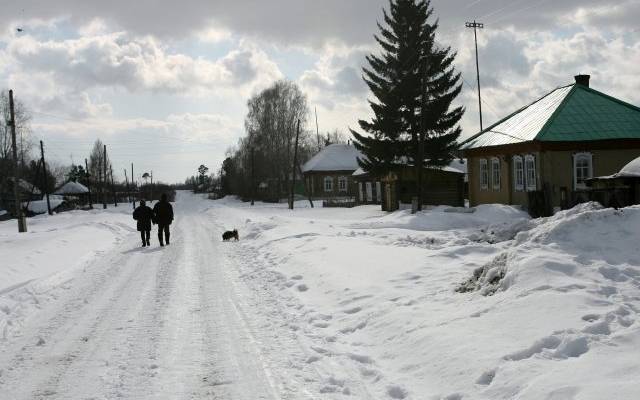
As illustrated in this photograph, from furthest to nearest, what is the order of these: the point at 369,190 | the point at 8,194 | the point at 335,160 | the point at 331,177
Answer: the point at 8,194 < the point at 335,160 < the point at 331,177 < the point at 369,190

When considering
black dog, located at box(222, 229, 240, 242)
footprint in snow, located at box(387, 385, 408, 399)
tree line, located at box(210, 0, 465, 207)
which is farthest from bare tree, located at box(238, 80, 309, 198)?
footprint in snow, located at box(387, 385, 408, 399)

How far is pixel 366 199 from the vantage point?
167 ft

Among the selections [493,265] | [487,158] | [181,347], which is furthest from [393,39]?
[181,347]

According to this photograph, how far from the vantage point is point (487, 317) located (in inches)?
259

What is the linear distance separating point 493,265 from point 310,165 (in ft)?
200

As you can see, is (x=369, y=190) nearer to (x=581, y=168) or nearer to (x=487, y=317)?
(x=581, y=168)

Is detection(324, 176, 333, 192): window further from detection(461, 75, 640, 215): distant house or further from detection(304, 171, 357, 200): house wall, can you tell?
detection(461, 75, 640, 215): distant house

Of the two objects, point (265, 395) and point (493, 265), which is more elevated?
point (493, 265)

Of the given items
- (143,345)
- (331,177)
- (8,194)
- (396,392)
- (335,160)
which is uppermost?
(335,160)

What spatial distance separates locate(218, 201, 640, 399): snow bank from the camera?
4.88 m

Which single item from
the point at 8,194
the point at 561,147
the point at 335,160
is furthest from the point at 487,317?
the point at 8,194

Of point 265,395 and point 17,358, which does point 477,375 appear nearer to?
point 265,395

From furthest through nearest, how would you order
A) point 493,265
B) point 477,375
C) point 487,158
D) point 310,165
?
1. point 310,165
2. point 487,158
3. point 493,265
4. point 477,375

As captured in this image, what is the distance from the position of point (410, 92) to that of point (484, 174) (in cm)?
682
